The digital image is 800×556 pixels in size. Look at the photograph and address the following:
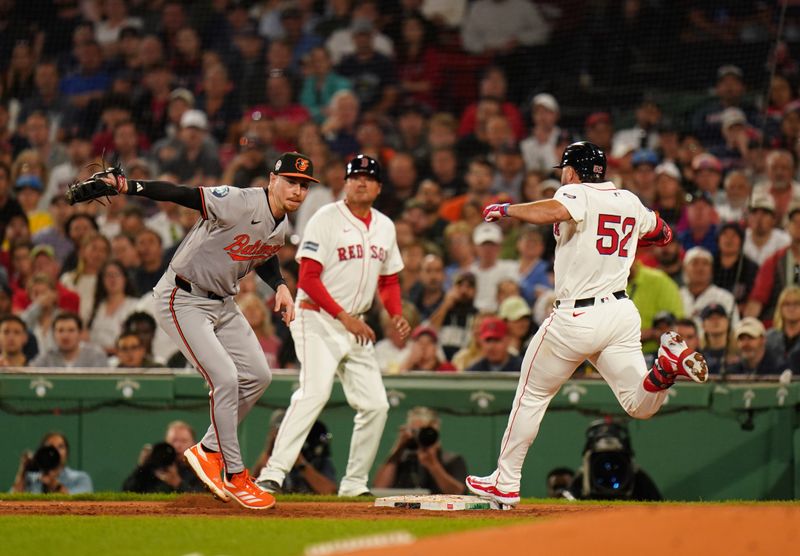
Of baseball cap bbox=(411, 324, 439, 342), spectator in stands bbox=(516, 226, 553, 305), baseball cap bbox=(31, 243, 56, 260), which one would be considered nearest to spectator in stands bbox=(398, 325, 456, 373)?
baseball cap bbox=(411, 324, 439, 342)

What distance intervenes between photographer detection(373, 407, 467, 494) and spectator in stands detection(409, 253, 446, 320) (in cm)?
144

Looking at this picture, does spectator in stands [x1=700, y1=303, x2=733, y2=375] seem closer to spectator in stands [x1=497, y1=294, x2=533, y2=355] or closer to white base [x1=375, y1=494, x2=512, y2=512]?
spectator in stands [x1=497, y1=294, x2=533, y2=355]

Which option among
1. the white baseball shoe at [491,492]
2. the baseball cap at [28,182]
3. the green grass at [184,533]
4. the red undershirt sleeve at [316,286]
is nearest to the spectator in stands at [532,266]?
the red undershirt sleeve at [316,286]

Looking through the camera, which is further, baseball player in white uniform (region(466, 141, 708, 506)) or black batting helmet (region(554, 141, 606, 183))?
black batting helmet (region(554, 141, 606, 183))

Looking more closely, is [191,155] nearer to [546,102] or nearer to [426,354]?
[546,102]

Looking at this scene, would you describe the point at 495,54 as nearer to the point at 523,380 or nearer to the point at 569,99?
the point at 569,99

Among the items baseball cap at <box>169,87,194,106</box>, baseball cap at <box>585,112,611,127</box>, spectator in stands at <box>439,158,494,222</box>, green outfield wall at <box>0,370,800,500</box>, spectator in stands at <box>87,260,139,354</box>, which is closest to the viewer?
green outfield wall at <box>0,370,800,500</box>

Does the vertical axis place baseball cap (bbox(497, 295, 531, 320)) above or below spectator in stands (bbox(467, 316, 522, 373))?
above

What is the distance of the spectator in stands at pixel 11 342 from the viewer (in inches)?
369

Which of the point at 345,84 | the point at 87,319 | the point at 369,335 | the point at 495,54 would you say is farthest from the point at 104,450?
the point at 495,54

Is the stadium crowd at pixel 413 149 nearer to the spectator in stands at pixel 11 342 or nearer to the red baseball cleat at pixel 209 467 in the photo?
the spectator in stands at pixel 11 342

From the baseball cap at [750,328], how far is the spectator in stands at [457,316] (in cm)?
197

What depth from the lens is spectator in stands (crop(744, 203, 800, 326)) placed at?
29.1 ft

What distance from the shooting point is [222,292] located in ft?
20.5
